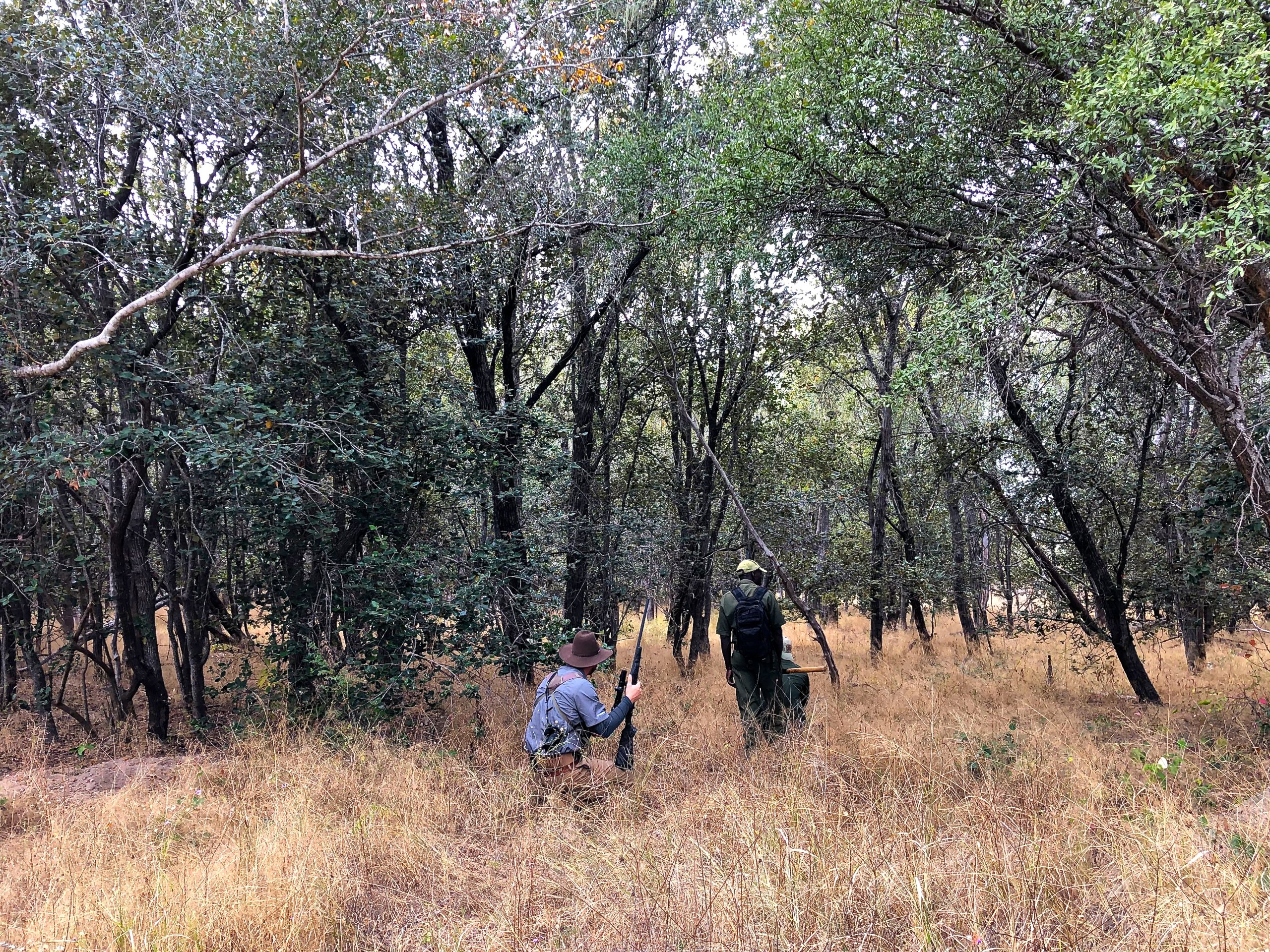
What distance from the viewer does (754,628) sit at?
562cm

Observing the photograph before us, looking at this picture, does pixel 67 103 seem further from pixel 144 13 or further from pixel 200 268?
pixel 200 268

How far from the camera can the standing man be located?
562 centimetres

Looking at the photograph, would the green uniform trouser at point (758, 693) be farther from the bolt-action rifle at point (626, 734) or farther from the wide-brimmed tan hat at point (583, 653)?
the wide-brimmed tan hat at point (583, 653)

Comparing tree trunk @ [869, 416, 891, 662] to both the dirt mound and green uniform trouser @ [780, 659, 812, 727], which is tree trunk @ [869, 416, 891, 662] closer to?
green uniform trouser @ [780, 659, 812, 727]

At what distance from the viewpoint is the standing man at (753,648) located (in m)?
5.62

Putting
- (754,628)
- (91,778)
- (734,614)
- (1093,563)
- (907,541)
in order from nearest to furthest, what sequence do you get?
(91,778)
(754,628)
(734,614)
(1093,563)
(907,541)

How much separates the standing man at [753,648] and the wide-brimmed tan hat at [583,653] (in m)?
1.44

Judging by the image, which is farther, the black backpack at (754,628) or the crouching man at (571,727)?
the black backpack at (754,628)

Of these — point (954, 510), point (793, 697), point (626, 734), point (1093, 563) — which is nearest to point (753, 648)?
point (793, 697)

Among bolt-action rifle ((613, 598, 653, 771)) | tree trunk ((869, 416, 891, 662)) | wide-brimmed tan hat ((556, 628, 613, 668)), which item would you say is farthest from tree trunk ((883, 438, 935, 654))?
wide-brimmed tan hat ((556, 628, 613, 668))

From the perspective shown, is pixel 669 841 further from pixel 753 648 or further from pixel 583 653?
pixel 753 648

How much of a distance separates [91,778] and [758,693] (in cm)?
559

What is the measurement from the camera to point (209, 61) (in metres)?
5.71

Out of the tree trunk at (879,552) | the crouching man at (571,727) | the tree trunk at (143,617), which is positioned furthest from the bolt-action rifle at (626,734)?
the tree trunk at (879,552)
